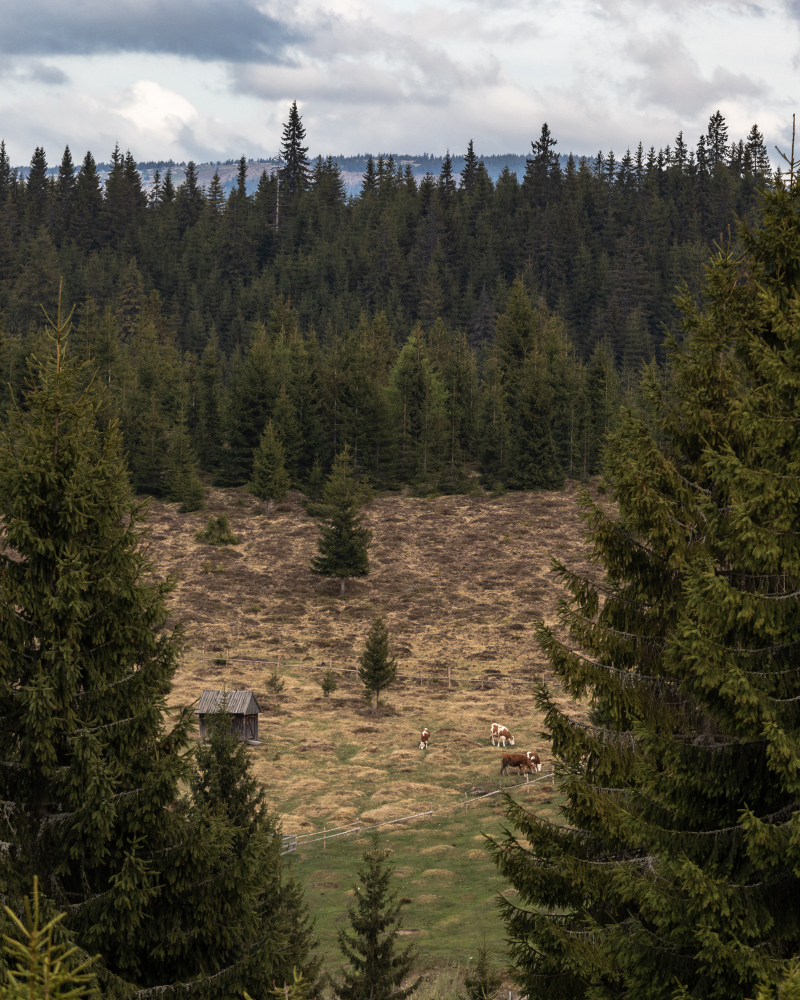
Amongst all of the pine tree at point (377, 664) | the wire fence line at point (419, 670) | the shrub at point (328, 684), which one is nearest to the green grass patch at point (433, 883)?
the pine tree at point (377, 664)

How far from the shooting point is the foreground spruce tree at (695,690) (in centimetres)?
721

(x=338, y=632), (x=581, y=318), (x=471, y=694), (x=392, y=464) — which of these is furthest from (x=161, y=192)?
(x=471, y=694)

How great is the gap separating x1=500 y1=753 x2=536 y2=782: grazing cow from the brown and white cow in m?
3.16

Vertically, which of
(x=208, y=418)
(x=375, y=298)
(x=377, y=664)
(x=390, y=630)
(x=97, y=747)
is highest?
(x=375, y=298)

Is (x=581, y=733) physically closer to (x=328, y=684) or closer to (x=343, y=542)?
(x=328, y=684)

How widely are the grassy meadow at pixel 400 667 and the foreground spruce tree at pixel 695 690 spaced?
5670 mm

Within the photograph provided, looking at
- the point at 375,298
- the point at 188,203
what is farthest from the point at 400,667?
the point at 188,203

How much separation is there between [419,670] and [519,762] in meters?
16.7

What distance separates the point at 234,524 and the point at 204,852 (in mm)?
66532

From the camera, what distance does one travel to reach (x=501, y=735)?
41.3 m

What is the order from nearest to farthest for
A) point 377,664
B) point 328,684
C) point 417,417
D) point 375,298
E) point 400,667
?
point 377,664 → point 328,684 → point 400,667 → point 417,417 → point 375,298

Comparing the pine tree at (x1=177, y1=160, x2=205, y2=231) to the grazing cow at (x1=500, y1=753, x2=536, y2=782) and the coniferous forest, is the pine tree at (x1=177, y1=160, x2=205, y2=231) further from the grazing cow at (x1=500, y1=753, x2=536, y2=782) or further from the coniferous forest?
the coniferous forest

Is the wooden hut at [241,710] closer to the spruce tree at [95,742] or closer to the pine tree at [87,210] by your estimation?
the spruce tree at [95,742]

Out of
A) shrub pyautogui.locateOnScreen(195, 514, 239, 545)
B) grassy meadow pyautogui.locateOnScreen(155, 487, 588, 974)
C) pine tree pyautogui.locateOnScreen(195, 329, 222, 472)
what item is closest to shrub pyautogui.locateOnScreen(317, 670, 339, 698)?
grassy meadow pyautogui.locateOnScreen(155, 487, 588, 974)
